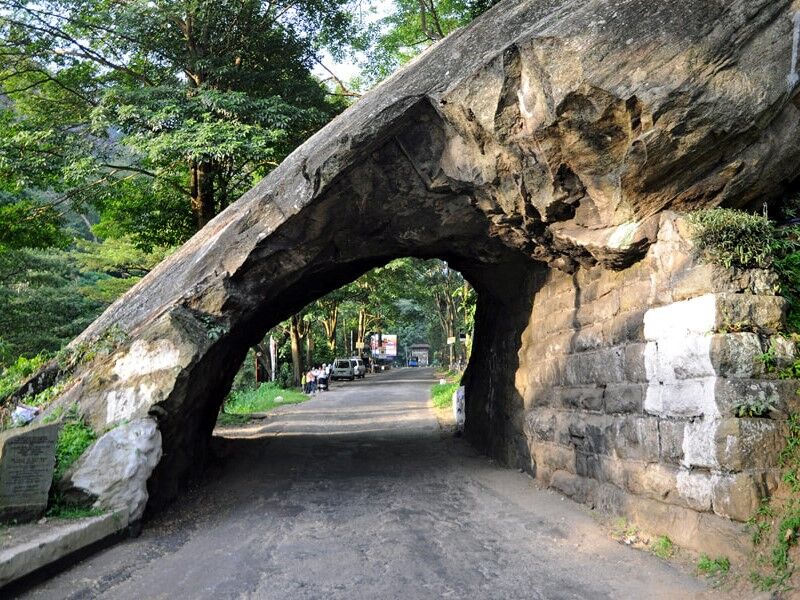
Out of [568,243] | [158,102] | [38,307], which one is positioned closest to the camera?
[568,243]

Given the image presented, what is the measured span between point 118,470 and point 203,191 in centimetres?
1021

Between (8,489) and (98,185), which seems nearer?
(8,489)

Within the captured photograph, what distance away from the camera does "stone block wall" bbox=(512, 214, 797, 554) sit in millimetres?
4938

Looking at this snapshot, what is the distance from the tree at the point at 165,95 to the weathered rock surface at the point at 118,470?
7.03m

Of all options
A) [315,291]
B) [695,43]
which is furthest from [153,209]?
[695,43]

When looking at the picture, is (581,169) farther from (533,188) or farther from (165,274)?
(165,274)

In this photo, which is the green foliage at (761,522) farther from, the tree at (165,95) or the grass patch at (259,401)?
the grass patch at (259,401)

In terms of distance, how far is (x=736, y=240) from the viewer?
5.46m

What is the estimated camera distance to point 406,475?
9.67 metres

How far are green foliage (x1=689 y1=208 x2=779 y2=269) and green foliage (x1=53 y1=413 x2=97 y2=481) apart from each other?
6.27m

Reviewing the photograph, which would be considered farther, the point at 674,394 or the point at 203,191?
the point at 203,191

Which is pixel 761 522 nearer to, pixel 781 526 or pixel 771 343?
pixel 781 526

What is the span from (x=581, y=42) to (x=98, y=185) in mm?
12325

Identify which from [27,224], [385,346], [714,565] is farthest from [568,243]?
[385,346]
